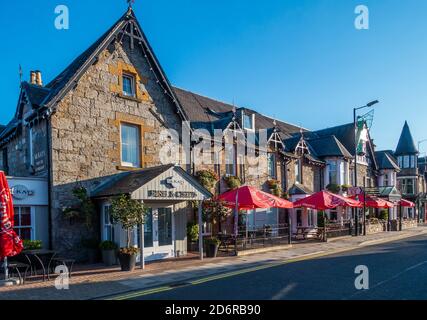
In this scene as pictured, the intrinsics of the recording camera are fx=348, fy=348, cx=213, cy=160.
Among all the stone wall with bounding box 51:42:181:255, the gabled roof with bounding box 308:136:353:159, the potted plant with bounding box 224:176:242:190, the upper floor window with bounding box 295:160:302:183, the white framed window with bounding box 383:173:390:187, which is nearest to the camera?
the stone wall with bounding box 51:42:181:255

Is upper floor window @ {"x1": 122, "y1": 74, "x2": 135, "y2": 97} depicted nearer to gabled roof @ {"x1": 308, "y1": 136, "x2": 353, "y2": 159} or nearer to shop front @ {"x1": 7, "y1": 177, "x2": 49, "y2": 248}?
shop front @ {"x1": 7, "y1": 177, "x2": 49, "y2": 248}

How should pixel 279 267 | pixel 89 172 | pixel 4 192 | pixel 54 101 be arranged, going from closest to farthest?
pixel 4 192 < pixel 279 267 < pixel 54 101 < pixel 89 172

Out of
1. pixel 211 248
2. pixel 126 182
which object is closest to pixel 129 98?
pixel 126 182

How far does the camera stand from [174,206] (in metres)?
16.7

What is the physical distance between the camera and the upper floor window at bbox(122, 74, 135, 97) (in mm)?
16891

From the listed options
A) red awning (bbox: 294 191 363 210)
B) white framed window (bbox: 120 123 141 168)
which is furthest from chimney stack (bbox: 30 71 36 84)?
red awning (bbox: 294 191 363 210)

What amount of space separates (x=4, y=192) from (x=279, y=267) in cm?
962

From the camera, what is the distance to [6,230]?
34.2 feet

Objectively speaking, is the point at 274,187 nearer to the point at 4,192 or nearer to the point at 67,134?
the point at 67,134

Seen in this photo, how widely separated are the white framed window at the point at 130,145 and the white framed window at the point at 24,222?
14.8ft

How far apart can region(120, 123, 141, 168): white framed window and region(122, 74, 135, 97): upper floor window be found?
1.60 meters

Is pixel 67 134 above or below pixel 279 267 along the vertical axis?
above

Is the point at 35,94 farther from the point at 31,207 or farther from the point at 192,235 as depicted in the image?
the point at 192,235
